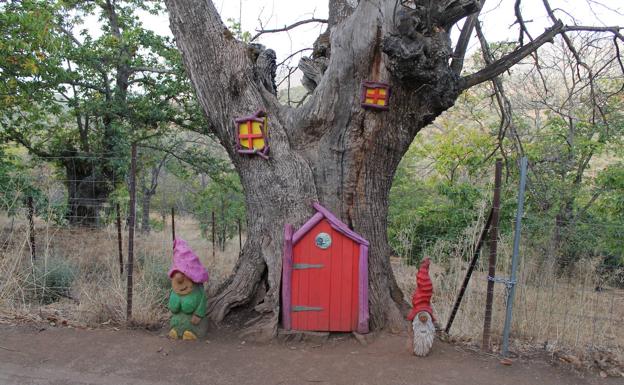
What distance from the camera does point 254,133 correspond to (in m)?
5.59

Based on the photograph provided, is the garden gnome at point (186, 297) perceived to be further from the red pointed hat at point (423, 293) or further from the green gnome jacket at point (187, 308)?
the red pointed hat at point (423, 293)

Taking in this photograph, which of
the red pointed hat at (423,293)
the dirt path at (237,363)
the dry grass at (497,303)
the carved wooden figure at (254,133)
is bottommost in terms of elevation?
the dirt path at (237,363)

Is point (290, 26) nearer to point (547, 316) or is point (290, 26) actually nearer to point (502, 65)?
point (502, 65)

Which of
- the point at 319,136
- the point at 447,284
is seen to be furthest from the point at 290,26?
the point at 447,284

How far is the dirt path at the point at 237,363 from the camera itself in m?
4.42

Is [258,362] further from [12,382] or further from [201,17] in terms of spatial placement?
[201,17]

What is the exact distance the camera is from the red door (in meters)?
5.28

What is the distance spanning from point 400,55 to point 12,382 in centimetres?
456

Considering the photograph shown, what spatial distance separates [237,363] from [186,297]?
3.08 feet

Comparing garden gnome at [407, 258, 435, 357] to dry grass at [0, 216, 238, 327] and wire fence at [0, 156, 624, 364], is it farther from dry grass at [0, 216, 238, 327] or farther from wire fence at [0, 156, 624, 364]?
dry grass at [0, 216, 238, 327]

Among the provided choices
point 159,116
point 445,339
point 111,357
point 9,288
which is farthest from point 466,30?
point 159,116

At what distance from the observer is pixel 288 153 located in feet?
18.5

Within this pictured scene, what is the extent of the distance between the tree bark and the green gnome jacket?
0.39 m

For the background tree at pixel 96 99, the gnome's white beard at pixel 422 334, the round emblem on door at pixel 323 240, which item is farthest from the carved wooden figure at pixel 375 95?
the background tree at pixel 96 99
